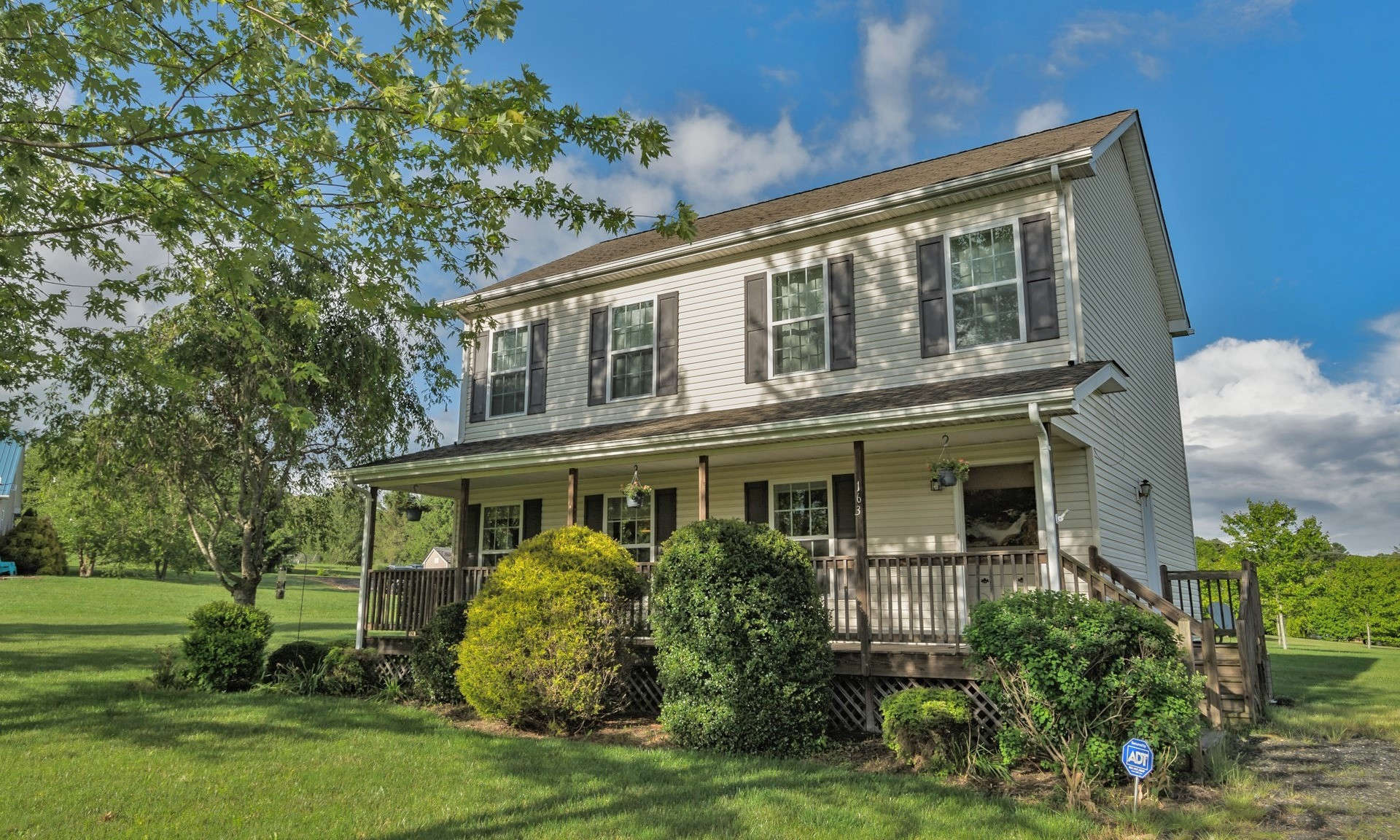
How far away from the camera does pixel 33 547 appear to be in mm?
37312

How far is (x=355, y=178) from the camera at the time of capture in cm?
653

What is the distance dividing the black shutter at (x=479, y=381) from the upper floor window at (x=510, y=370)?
172 millimetres

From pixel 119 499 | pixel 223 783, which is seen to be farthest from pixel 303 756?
pixel 119 499

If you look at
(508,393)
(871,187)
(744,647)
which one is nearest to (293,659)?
(508,393)

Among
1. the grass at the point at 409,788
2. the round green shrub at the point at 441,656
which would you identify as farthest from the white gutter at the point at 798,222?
the grass at the point at 409,788

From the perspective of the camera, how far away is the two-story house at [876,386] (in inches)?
375

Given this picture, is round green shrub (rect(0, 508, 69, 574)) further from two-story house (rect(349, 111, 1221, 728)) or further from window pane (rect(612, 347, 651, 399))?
window pane (rect(612, 347, 651, 399))

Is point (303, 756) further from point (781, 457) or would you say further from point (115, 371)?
point (781, 457)

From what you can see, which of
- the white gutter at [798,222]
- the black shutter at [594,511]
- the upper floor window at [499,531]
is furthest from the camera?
the upper floor window at [499,531]

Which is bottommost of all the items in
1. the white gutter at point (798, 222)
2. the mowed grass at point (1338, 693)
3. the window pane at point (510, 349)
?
the mowed grass at point (1338, 693)

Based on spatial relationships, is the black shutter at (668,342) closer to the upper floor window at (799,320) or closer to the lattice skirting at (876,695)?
the upper floor window at (799,320)

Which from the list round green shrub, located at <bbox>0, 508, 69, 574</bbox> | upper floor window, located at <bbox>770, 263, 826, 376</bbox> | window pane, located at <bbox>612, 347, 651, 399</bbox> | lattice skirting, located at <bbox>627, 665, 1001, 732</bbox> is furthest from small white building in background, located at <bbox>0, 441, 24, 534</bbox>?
lattice skirting, located at <bbox>627, 665, 1001, 732</bbox>

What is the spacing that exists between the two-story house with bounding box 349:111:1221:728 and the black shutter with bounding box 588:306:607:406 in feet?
0.13

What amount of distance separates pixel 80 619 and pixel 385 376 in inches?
589
